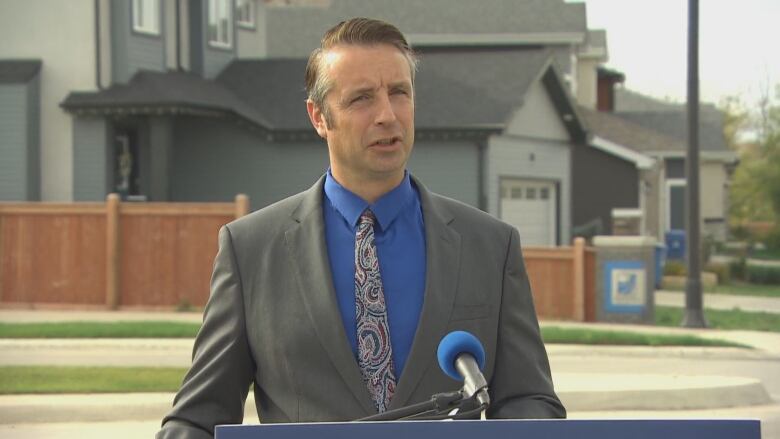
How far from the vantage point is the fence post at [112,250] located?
22.2 m

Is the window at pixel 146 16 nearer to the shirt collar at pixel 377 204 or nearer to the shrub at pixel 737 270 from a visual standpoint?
the shrub at pixel 737 270

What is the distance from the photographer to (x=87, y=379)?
1352 centimetres

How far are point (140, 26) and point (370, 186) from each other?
2470 cm

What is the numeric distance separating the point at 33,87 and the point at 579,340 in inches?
525

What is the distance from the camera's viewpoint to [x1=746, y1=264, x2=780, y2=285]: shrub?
37.5 m

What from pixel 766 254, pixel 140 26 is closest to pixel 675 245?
pixel 140 26

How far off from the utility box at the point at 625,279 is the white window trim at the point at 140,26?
10532 mm

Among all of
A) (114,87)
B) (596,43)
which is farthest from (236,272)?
(596,43)

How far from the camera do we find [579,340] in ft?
60.6

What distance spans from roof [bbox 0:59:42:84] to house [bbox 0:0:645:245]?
16cm

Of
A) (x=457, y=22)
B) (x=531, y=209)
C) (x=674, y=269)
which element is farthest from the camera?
(x=457, y=22)

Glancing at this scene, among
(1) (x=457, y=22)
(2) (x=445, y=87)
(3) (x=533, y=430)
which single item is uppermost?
(1) (x=457, y=22)

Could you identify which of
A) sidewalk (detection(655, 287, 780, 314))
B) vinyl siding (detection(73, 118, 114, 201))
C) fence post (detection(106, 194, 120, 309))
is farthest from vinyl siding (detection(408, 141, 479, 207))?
fence post (detection(106, 194, 120, 309))

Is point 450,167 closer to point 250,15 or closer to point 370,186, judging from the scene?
point 250,15
